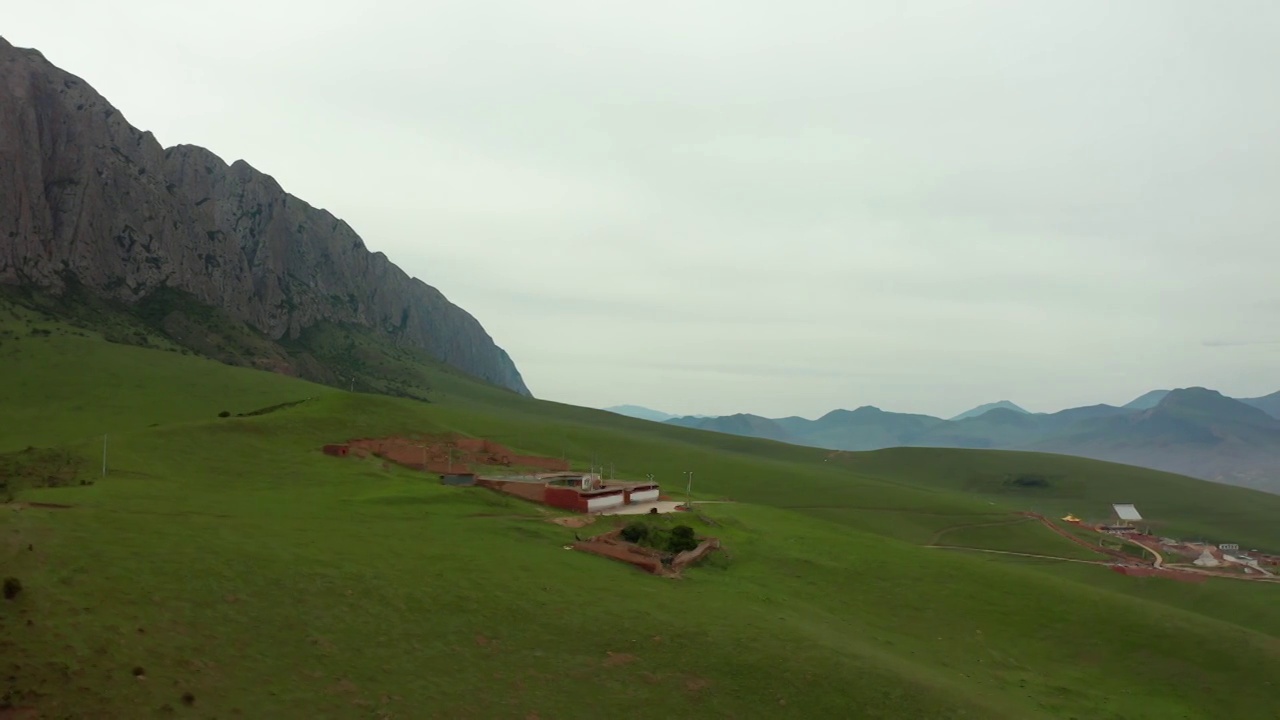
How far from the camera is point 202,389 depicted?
103 meters

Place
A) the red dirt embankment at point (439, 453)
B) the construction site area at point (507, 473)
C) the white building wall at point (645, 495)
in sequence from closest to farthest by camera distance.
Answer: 1. the construction site area at point (507, 473)
2. the red dirt embankment at point (439, 453)
3. the white building wall at point (645, 495)

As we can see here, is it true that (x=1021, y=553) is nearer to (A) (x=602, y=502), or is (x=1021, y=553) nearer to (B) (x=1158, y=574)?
(B) (x=1158, y=574)

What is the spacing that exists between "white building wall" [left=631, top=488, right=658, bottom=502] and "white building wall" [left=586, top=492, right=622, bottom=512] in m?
5.23

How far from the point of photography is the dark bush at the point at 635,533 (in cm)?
4716

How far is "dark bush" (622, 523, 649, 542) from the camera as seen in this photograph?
47.2m

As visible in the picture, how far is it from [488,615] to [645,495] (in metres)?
41.8

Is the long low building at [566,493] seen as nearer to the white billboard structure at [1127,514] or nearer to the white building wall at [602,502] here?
the white building wall at [602,502]

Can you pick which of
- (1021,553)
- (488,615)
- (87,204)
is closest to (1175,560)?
(1021,553)

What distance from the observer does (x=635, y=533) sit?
1870 inches

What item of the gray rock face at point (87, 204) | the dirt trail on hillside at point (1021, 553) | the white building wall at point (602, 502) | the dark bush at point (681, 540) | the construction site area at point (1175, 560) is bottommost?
the dirt trail on hillside at point (1021, 553)

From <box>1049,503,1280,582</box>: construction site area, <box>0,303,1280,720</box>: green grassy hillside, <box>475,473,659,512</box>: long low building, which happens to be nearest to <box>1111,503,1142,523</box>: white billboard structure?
<box>1049,503,1280,582</box>: construction site area

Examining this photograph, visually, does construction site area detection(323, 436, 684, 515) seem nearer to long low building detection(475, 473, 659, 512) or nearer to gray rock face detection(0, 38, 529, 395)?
long low building detection(475, 473, 659, 512)

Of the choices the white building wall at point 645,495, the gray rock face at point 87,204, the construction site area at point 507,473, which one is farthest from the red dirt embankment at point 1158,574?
the gray rock face at point 87,204

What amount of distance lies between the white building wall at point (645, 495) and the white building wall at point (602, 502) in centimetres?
523
